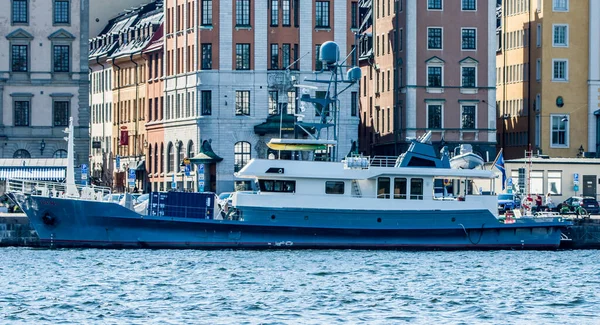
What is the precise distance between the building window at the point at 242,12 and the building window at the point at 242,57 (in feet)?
4.69

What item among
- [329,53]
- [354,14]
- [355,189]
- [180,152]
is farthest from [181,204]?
[180,152]

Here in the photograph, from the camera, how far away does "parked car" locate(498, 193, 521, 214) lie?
8856cm

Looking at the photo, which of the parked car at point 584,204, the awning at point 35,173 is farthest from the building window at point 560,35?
the awning at point 35,173

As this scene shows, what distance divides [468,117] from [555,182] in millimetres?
10451

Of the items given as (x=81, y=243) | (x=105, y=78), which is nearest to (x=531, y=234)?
(x=81, y=243)

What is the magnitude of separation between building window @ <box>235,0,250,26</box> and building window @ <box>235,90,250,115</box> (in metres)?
4.27

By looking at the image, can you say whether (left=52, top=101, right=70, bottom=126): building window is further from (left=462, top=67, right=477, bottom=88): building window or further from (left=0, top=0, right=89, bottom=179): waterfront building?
(left=462, top=67, right=477, bottom=88): building window

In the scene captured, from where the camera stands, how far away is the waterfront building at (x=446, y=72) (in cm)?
11631

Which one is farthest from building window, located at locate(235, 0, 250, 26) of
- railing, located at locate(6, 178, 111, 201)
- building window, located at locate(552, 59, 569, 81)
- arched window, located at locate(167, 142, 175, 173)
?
railing, located at locate(6, 178, 111, 201)

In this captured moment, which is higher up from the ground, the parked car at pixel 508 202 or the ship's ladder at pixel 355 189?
the ship's ladder at pixel 355 189

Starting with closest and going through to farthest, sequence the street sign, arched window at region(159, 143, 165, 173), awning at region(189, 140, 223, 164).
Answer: the street sign, awning at region(189, 140, 223, 164), arched window at region(159, 143, 165, 173)

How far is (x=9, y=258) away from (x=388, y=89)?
5460 centimetres

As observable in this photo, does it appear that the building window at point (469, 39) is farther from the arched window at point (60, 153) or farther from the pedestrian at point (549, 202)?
the arched window at point (60, 153)

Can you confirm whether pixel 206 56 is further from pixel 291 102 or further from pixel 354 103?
pixel 354 103
